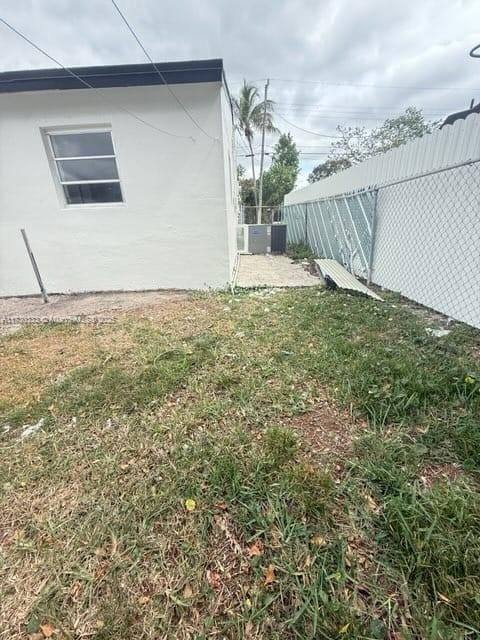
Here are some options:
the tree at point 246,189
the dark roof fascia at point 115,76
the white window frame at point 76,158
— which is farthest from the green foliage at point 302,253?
the tree at point 246,189

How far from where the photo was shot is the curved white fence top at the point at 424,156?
9.98 feet

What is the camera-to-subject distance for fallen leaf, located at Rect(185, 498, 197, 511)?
4.84 feet

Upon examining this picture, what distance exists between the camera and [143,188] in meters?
4.91

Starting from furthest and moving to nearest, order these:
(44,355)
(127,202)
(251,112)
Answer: (251,112) → (127,202) → (44,355)

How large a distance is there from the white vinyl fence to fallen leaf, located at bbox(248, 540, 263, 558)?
3.26 m

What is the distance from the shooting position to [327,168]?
3031 cm

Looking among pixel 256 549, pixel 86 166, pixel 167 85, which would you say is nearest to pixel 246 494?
pixel 256 549

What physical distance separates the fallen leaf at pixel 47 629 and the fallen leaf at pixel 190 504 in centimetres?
62

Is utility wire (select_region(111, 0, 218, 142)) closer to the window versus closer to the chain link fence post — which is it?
the window

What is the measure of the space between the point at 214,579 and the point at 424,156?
4907 millimetres

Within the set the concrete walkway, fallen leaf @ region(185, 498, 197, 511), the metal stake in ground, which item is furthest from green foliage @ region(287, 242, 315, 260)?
fallen leaf @ region(185, 498, 197, 511)

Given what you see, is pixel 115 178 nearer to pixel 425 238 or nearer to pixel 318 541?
pixel 425 238

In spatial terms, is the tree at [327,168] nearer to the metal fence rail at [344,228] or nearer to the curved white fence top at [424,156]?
the metal fence rail at [344,228]

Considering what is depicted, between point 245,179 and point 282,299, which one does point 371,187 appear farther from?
point 245,179
